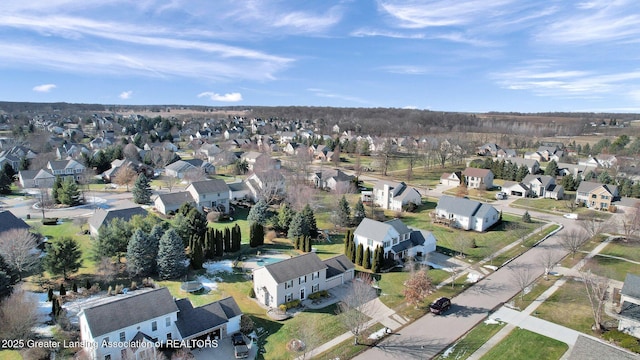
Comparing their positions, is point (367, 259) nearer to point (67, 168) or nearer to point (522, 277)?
point (522, 277)

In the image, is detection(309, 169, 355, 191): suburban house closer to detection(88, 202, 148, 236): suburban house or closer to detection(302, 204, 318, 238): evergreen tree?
detection(302, 204, 318, 238): evergreen tree

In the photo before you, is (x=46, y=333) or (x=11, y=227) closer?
(x=46, y=333)

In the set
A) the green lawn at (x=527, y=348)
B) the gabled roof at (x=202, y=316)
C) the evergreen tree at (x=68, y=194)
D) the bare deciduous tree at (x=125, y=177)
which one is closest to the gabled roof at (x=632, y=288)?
the green lawn at (x=527, y=348)

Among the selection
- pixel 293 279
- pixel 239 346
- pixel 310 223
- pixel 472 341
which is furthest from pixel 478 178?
pixel 239 346

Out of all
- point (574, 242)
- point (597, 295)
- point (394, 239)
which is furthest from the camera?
point (574, 242)

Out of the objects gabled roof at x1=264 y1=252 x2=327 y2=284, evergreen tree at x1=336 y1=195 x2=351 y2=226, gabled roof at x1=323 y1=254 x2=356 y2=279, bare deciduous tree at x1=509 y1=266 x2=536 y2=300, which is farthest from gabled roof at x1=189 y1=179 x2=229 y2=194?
bare deciduous tree at x1=509 y1=266 x2=536 y2=300

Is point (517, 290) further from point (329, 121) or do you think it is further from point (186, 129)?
point (329, 121)

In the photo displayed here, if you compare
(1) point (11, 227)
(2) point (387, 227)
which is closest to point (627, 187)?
(2) point (387, 227)
